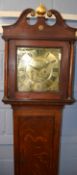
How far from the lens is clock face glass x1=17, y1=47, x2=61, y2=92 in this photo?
1051 mm

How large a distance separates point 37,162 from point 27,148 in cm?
10

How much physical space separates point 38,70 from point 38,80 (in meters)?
0.05

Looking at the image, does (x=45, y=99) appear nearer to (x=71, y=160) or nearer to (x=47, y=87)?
(x=47, y=87)

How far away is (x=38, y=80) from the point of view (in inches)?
42.1

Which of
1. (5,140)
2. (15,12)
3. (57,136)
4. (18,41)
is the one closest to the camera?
(18,41)

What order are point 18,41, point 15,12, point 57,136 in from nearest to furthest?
point 18,41 < point 57,136 < point 15,12

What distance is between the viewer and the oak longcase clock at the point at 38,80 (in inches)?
39.4

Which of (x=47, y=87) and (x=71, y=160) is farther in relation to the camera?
(x=71, y=160)

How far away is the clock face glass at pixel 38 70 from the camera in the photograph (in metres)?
1.05

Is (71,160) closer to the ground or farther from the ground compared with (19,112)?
closer to the ground

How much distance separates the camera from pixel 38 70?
1.06 m

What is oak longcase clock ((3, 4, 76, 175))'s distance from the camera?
39.4 inches

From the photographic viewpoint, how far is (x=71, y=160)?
1504mm

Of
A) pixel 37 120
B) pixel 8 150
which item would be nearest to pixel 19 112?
pixel 37 120
